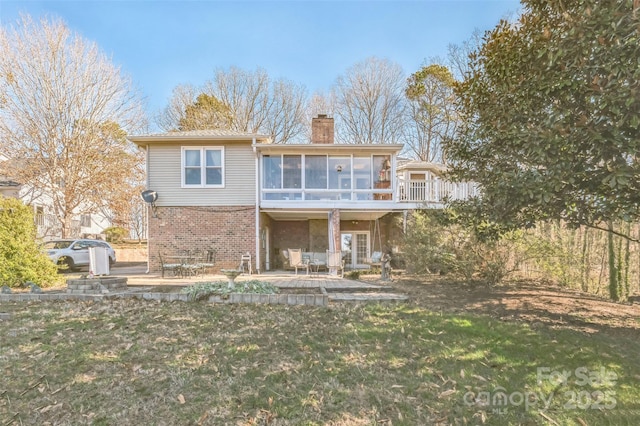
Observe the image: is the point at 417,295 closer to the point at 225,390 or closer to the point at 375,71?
the point at 225,390

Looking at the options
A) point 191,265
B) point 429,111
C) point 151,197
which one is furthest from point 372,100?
point 191,265

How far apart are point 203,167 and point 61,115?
30.7 feet

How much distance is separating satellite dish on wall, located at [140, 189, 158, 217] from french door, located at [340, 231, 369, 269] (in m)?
8.23

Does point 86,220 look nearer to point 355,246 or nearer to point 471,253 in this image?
point 355,246

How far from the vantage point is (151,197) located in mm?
12062

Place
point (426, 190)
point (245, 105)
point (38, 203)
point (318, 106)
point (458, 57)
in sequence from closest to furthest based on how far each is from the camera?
point (426, 190) → point (38, 203) → point (458, 57) → point (245, 105) → point (318, 106)

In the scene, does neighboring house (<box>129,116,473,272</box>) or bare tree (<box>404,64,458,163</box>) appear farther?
bare tree (<box>404,64,458,163</box>)

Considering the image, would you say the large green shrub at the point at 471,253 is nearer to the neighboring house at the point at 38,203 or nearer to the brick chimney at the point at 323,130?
the brick chimney at the point at 323,130

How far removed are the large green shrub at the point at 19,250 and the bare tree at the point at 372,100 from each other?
2100cm

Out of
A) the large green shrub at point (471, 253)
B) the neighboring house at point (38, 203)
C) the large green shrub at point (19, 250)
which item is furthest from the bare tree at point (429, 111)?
the neighboring house at point (38, 203)

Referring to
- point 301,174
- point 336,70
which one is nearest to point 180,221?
point 301,174

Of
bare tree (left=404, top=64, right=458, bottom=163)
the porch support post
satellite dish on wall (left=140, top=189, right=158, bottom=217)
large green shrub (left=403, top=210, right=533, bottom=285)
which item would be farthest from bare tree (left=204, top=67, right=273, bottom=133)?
large green shrub (left=403, top=210, right=533, bottom=285)

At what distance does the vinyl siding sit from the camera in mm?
12398

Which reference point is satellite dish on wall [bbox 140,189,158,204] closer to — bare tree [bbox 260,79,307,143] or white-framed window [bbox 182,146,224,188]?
white-framed window [bbox 182,146,224,188]
